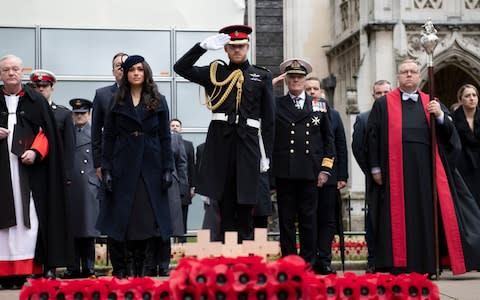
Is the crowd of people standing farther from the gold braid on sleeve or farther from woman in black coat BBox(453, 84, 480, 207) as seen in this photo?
woman in black coat BBox(453, 84, 480, 207)

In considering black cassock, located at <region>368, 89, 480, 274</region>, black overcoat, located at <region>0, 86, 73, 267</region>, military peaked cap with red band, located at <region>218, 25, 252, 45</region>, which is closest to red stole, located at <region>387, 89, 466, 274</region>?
black cassock, located at <region>368, 89, 480, 274</region>

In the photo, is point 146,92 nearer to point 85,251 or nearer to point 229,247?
point 229,247

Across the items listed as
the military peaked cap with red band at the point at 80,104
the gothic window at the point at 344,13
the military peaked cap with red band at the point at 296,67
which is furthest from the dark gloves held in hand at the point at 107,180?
the gothic window at the point at 344,13

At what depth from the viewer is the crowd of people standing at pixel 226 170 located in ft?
27.4

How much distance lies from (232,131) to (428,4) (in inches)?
711

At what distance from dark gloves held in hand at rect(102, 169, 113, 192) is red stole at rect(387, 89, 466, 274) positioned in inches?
110

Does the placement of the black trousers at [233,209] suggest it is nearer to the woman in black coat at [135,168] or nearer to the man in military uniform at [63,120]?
the woman in black coat at [135,168]

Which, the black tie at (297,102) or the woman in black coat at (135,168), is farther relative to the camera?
the black tie at (297,102)

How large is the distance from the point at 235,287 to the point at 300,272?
38 centimetres

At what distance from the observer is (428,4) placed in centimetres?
2542

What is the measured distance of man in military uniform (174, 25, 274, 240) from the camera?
27.0 ft

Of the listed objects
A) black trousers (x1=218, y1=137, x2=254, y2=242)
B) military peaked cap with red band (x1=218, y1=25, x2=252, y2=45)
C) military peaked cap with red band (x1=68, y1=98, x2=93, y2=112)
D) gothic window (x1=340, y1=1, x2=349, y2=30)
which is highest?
gothic window (x1=340, y1=1, x2=349, y2=30)

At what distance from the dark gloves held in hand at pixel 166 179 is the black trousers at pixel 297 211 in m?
1.71

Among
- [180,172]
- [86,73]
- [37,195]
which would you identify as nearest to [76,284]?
[37,195]
